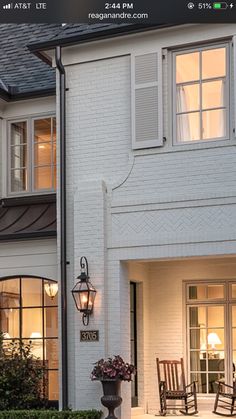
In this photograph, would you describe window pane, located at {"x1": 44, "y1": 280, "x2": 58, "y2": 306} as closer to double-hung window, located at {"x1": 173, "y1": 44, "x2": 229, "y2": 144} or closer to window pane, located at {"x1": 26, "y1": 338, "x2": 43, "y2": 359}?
window pane, located at {"x1": 26, "y1": 338, "x2": 43, "y2": 359}

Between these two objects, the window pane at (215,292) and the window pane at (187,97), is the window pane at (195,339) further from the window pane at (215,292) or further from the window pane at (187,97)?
the window pane at (187,97)

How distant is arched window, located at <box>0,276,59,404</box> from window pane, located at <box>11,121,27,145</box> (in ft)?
8.08

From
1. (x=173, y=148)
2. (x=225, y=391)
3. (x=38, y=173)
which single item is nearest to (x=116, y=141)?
(x=173, y=148)

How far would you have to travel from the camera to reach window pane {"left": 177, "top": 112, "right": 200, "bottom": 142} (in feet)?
42.2

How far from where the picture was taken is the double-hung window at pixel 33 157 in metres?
14.8

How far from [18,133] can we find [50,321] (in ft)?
11.3

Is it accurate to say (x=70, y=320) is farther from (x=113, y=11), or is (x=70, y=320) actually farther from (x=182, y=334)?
(x=113, y=11)

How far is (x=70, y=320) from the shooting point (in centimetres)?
1326

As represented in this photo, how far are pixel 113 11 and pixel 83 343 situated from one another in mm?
5276

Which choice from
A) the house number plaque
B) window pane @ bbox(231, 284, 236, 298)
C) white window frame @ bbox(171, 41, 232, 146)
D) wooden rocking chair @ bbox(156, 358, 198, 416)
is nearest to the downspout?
the house number plaque

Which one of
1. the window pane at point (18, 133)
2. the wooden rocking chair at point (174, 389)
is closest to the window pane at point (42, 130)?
the window pane at point (18, 133)

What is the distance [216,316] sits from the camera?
14.9 m

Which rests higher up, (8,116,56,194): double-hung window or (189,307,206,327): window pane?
(8,116,56,194): double-hung window

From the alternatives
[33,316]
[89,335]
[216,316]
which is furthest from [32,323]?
[216,316]
